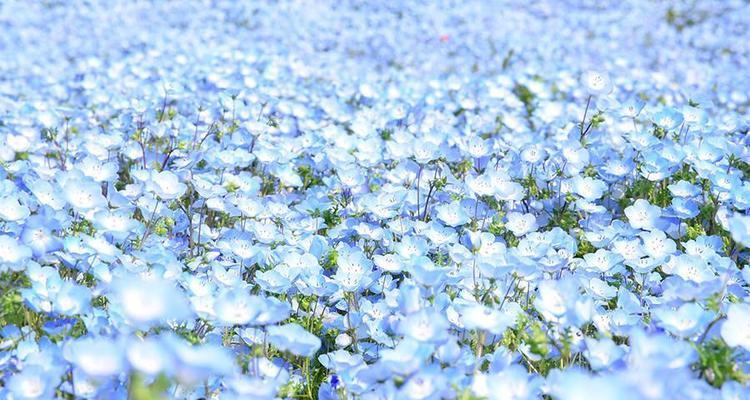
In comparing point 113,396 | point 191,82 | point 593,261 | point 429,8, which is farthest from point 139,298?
point 429,8

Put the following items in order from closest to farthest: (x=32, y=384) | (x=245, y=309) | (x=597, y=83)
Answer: (x=32, y=384)
(x=245, y=309)
(x=597, y=83)

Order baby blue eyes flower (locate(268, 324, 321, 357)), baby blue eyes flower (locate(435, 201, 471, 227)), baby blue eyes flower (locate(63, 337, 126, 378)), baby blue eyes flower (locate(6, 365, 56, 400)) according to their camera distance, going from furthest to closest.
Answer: baby blue eyes flower (locate(435, 201, 471, 227)), baby blue eyes flower (locate(268, 324, 321, 357)), baby blue eyes flower (locate(6, 365, 56, 400)), baby blue eyes flower (locate(63, 337, 126, 378))

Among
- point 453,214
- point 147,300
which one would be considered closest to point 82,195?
point 147,300

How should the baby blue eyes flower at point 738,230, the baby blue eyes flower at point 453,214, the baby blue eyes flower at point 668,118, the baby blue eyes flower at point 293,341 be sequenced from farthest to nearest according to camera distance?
the baby blue eyes flower at point 668,118 < the baby blue eyes flower at point 453,214 < the baby blue eyes flower at point 738,230 < the baby blue eyes flower at point 293,341

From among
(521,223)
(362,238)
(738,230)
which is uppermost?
(738,230)

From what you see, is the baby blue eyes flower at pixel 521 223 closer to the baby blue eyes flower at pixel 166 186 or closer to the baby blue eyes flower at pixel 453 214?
the baby blue eyes flower at pixel 453 214

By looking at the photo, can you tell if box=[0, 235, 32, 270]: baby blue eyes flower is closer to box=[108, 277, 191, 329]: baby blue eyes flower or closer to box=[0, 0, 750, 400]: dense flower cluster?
box=[0, 0, 750, 400]: dense flower cluster

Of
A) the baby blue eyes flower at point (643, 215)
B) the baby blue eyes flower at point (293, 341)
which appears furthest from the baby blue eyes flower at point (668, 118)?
the baby blue eyes flower at point (293, 341)

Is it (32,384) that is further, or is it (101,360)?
(32,384)

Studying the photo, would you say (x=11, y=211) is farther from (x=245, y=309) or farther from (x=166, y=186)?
(x=245, y=309)

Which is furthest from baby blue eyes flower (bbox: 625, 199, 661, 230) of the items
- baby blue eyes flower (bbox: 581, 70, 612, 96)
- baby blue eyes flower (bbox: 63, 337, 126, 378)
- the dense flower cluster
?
baby blue eyes flower (bbox: 63, 337, 126, 378)
